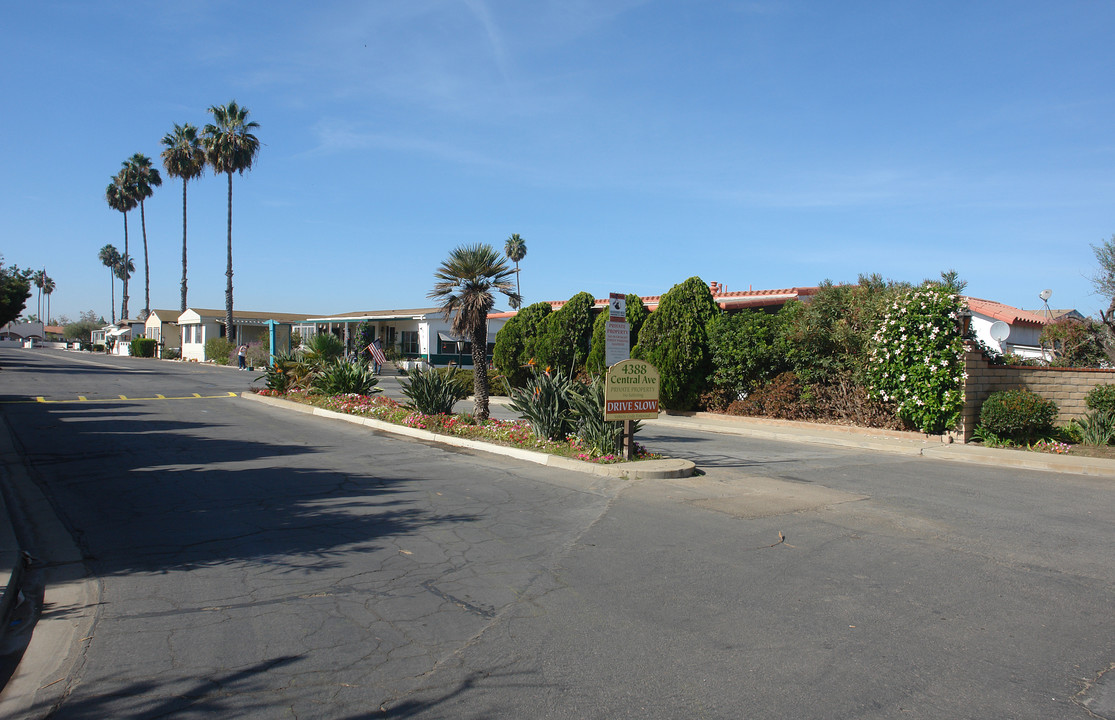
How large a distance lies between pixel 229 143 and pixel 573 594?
53548mm

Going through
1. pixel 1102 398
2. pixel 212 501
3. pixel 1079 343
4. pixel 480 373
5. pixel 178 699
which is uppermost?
pixel 1079 343

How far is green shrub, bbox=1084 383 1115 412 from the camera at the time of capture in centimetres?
1446

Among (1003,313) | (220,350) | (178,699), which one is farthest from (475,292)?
(220,350)

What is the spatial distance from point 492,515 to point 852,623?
419 centimetres

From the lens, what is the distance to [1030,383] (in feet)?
51.8

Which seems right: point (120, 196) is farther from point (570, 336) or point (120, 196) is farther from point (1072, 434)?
point (1072, 434)

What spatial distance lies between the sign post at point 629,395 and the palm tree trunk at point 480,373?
4753mm

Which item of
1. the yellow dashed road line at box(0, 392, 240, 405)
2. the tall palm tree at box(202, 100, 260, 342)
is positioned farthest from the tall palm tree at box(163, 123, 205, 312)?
the yellow dashed road line at box(0, 392, 240, 405)

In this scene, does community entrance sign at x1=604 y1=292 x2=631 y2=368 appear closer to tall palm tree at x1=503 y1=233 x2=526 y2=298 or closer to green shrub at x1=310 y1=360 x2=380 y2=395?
green shrub at x1=310 y1=360 x2=380 y2=395

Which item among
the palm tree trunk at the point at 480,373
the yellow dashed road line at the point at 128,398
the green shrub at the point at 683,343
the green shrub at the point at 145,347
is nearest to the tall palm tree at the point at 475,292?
the palm tree trunk at the point at 480,373

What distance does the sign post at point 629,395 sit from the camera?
1118cm

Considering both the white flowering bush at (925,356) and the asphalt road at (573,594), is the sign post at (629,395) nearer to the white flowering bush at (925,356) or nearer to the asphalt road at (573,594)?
the asphalt road at (573,594)

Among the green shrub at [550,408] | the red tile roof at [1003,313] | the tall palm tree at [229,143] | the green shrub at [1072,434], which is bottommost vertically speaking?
the green shrub at [1072,434]

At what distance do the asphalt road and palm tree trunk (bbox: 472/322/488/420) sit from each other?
464 centimetres
